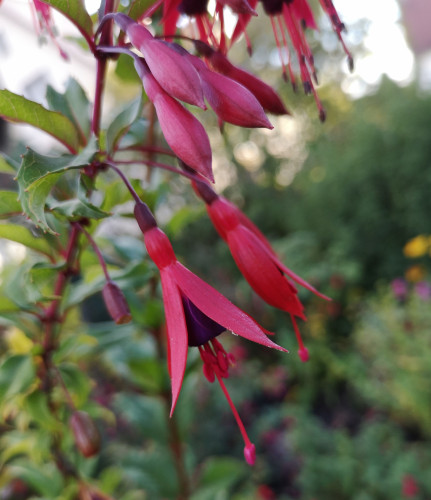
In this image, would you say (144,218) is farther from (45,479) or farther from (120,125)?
(45,479)

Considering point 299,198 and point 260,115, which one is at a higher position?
point 260,115

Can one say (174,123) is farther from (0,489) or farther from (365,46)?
(365,46)

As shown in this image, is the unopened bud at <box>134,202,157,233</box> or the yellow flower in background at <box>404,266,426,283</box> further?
the yellow flower in background at <box>404,266,426,283</box>

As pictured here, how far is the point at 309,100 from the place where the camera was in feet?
14.9

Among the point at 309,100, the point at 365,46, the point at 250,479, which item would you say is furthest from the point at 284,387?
the point at 365,46

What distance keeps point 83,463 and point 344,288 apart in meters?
2.21

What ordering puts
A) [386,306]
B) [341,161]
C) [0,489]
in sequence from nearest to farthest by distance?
1. [0,489]
2. [386,306]
3. [341,161]

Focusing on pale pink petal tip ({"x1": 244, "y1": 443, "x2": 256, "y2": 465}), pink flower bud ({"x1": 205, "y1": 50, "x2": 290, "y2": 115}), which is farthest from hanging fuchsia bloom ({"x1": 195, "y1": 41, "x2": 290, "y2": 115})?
pale pink petal tip ({"x1": 244, "y1": 443, "x2": 256, "y2": 465})

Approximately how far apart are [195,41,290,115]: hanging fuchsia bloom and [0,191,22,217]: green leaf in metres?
0.17

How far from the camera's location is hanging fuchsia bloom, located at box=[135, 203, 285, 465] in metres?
0.25

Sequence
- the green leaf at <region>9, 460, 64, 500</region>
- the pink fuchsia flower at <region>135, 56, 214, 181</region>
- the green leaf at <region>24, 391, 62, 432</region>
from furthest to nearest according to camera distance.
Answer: the green leaf at <region>9, 460, 64, 500</region> → the green leaf at <region>24, 391, 62, 432</region> → the pink fuchsia flower at <region>135, 56, 214, 181</region>

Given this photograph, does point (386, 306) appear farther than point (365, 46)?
No

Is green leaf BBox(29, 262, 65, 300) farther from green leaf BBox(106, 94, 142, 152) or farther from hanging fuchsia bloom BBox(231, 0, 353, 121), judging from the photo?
hanging fuchsia bloom BBox(231, 0, 353, 121)

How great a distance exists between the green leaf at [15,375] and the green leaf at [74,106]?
21 cm
